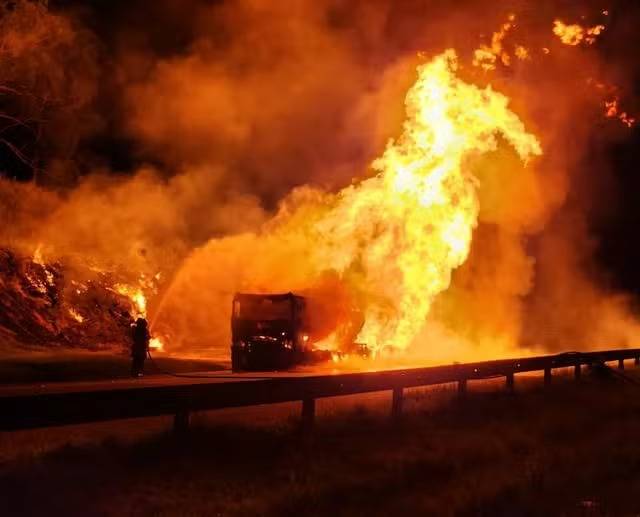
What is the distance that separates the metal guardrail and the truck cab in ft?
32.8

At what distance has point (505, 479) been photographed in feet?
25.3

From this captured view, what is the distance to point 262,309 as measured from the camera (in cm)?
2320

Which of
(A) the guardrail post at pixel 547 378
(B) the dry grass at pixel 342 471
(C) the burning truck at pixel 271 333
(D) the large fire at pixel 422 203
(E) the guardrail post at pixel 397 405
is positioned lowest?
(B) the dry grass at pixel 342 471

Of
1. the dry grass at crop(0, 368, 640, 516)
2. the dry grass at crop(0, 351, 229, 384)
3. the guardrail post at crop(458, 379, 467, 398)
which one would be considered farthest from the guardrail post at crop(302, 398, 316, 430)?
the dry grass at crop(0, 351, 229, 384)

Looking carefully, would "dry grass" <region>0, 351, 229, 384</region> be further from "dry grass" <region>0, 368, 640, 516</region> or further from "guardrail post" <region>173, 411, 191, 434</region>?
"guardrail post" <region>173, 411, 191, 434</region>

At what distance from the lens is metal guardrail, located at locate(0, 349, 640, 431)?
23.0 ft

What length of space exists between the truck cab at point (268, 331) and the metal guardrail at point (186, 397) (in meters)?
10.0

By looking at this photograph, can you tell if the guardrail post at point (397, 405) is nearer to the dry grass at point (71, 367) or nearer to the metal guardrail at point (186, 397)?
the metal guardrail at point (186, 397)

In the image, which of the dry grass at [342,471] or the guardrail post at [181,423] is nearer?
the dry grass at [342,471]

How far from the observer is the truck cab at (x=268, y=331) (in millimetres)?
22047

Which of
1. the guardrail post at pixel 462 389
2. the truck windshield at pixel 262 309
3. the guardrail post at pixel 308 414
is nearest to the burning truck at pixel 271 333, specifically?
the truck windshield at pixel 262 309

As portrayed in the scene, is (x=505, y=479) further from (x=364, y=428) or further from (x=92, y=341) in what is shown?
(x=92, y=341)

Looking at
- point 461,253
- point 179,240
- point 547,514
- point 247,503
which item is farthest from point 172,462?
point 179,240

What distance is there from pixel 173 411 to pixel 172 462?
2.24 ft
